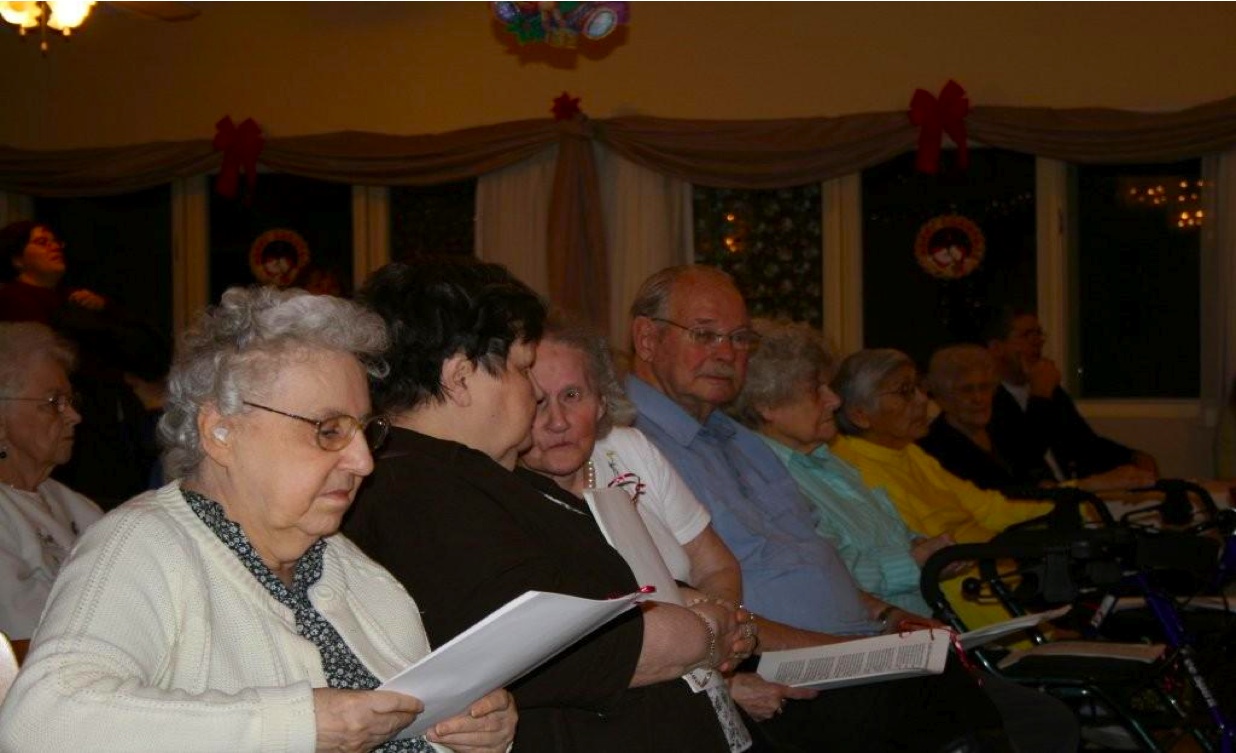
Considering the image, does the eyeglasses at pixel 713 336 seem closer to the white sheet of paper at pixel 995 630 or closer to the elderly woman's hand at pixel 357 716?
the white sheet of paper at pixel 995 630

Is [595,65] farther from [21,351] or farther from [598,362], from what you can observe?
[598,362]

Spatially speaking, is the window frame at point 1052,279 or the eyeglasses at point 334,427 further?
the window frame at point 1052,279

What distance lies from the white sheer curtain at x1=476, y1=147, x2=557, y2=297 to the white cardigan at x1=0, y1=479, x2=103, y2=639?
472cm

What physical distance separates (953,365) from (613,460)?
2513mm

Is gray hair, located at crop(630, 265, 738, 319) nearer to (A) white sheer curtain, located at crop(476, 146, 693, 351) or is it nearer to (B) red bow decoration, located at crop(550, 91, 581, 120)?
(A) white sheer curtain, located at crop(476, 146, 693, 351)

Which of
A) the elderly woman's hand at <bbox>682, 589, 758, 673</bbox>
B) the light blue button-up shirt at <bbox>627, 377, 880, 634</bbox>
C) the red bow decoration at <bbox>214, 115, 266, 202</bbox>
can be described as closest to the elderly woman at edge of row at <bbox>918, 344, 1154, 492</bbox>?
the light blue button-up shirt at <bbox>627, 377, 880, 634</bbox>

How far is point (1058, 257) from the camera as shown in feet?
24.4

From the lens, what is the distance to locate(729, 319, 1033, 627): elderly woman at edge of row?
3.55 meters

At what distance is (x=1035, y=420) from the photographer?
6.12 m

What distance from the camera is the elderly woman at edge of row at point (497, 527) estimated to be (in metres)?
1.82

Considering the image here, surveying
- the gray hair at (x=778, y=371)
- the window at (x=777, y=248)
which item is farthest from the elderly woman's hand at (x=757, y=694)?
the window at (x=777, y=248)

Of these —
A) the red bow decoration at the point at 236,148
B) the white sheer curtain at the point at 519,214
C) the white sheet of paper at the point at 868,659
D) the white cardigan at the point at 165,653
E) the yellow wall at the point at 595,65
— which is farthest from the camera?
the red bow decoration at the point at 236,148

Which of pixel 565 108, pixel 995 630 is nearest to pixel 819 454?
pixel 995 630

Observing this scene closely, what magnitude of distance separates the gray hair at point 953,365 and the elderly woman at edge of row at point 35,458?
2.99m
